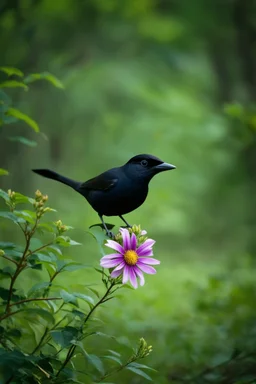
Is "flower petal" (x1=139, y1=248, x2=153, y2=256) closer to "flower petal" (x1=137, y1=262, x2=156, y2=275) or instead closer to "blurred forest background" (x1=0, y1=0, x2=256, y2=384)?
"flower petal" (x1=137, y1=262, x2=156, y2=275)

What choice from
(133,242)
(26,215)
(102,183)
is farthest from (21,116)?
(133,242)

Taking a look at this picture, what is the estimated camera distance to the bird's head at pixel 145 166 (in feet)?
5.11

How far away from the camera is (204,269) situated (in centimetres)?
850

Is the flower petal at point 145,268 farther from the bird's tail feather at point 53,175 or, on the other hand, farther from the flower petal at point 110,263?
the bird's tail feather at point 53,175

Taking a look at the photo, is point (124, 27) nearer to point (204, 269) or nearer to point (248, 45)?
point (248, 45)

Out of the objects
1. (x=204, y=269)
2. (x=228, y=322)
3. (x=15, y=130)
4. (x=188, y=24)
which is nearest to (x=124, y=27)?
(x=188, y=24)

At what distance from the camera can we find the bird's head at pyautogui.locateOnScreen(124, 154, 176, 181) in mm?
1558

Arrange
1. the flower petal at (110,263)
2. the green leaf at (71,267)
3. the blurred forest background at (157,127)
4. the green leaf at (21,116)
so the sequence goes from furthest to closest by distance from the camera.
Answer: the blurred forest background at (157,127), the green leaf at (21,116), the green leaf at (71,267), the flower petal at (110,263)

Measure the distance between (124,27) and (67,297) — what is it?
Result: 6243 mm

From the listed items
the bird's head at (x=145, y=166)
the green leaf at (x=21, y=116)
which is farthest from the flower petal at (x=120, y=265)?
the green leaf at (x=21, y=116)

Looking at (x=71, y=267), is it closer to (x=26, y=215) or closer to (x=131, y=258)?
(x=26, y=215)

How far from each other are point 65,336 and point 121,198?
526 millimetres

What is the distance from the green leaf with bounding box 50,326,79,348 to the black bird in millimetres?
387

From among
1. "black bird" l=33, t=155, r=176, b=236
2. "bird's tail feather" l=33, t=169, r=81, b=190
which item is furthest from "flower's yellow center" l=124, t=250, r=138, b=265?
"bird's tail feather" l=33, t=169, r=81, b=190
